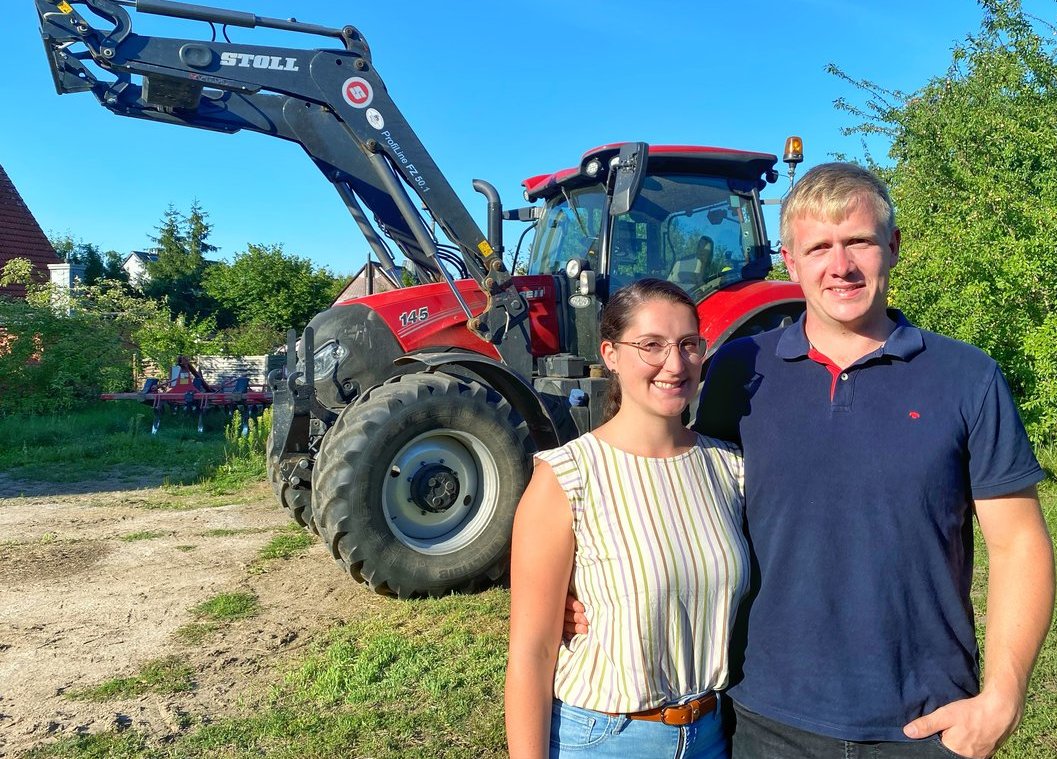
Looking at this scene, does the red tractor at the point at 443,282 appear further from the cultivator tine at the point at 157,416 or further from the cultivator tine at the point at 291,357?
the cultivator tine at the point at 157,416

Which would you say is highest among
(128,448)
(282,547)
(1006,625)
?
(1006,625)

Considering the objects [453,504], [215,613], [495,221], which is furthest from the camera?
[495,221]

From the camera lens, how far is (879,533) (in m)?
1.55

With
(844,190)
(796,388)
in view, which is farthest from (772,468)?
(844,190)

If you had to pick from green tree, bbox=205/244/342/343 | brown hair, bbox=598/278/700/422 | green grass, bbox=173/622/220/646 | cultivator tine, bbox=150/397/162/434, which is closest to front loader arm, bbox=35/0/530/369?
green grass, bbox=173/622/220/646

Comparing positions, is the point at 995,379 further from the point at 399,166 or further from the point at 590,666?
the point at 399,166

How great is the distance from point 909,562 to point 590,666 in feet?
1.96

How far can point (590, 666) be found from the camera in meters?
1.65

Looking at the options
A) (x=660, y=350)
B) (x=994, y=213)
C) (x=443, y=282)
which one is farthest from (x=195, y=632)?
(x=994, y=213)

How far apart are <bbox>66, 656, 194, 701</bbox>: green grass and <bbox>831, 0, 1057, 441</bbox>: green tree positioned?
6.01m

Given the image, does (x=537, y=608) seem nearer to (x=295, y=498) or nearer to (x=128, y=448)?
(x=295, y=498)

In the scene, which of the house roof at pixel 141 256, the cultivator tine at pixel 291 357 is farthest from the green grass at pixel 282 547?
the house roof at pixel 141 256

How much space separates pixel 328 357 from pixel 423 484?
1.19 meters

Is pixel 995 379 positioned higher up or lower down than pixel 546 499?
higher up
